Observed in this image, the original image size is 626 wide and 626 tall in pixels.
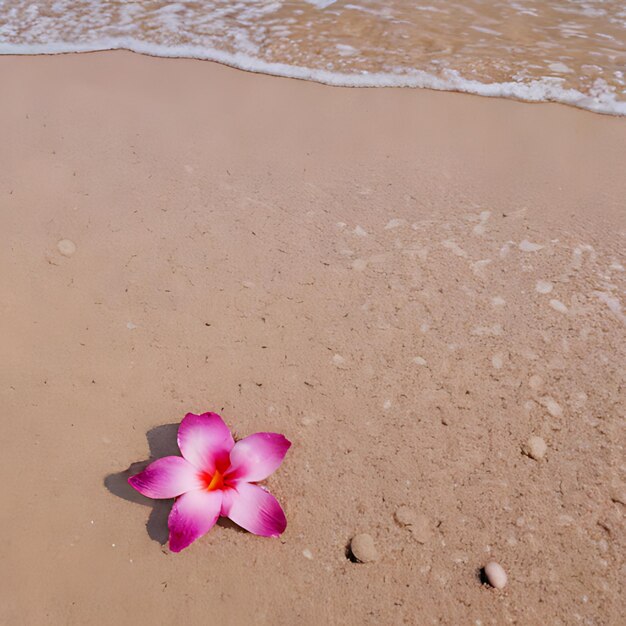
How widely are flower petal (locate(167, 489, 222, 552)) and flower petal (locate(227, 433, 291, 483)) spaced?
0.06m

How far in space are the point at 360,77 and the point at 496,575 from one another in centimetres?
210

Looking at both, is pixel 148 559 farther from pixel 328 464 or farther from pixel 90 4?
pixel 90 4

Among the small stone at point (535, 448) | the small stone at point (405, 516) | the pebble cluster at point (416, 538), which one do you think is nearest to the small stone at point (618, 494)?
the small stone at point (535, 448)

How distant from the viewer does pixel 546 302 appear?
1.68 metres

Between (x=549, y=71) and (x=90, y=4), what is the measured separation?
89.4 inches

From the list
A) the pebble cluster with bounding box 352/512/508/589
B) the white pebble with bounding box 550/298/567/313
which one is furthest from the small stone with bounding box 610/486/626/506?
the white pebble with bounding box 550/298/567/313

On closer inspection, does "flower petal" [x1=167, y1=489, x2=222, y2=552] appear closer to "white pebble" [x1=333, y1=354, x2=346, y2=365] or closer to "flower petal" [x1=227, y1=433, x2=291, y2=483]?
"flower petal" [x1=227, y1=433, x2=291, y2=483]

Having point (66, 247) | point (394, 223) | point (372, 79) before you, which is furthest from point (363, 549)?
point (372, 79)

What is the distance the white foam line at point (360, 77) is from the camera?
2.58 m

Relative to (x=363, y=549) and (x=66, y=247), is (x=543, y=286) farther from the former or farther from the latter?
(x=66, y=247)

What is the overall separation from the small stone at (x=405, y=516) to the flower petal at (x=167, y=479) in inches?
14.6

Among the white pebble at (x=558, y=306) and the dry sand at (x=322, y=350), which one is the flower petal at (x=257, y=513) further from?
the white pebble at (x=558, y=306)

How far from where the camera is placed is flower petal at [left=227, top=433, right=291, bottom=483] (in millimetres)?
1256

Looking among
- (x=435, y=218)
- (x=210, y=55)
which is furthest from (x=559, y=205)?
(x=210, y=55)
